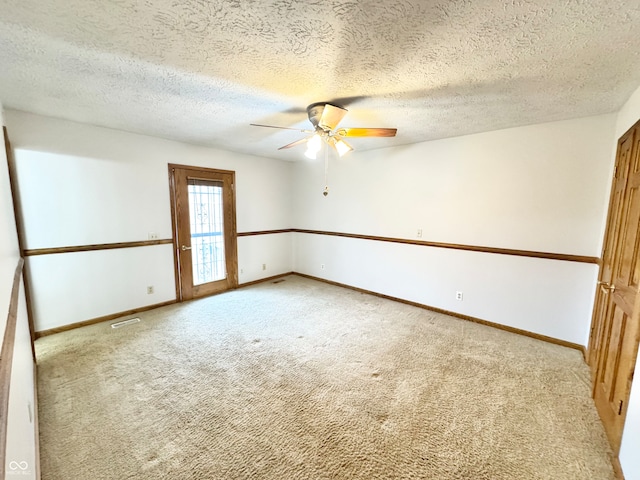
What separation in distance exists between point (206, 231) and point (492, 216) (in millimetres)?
3943

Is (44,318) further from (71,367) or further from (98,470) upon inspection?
(98,470)

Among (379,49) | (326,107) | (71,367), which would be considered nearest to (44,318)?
(71,367)

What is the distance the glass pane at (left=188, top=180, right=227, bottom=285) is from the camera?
3.97 m

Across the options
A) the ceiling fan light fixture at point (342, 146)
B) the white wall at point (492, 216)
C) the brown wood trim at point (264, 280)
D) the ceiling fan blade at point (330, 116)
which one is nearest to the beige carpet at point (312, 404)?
the white wall at point (492, 216)

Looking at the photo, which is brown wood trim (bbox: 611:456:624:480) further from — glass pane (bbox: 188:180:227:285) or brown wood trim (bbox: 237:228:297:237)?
brown wood trim (bbox: 237:228:297:237)

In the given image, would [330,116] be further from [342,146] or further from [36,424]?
[36,424]

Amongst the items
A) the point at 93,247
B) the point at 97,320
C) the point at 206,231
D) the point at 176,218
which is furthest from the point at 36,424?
the point at 206,231

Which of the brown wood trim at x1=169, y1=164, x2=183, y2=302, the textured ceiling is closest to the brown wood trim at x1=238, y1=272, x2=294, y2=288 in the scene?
the brown wood trim at x1=169, y1=164, x2=183, y2=302

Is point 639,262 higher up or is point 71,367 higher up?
point 639,262

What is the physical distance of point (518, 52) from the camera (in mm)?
1520

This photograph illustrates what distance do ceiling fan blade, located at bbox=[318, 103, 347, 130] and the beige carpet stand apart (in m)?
2.16

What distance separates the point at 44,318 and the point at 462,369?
428 centimetres

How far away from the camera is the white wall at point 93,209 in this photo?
2.72 m

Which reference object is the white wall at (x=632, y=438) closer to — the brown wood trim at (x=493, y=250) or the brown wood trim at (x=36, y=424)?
the brown wood trim at (x=493, y=250)
